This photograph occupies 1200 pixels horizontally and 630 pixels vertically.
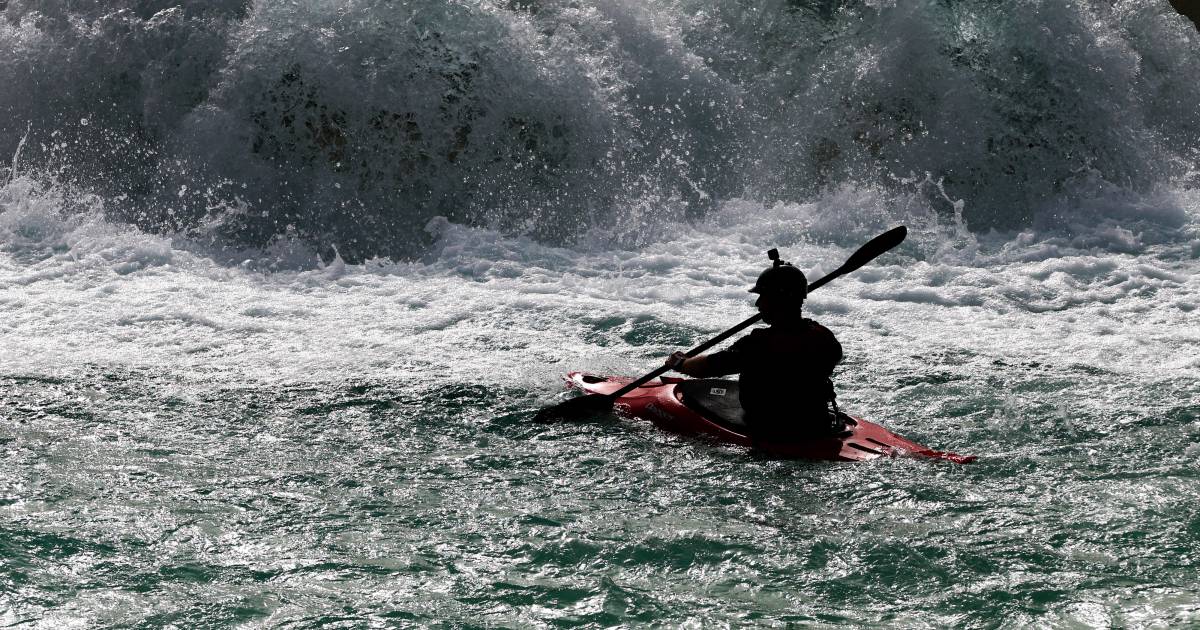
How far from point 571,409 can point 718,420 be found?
0.75 meters

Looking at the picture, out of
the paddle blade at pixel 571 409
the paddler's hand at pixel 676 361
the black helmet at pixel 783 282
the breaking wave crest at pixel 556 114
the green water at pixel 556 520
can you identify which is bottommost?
the green water at pixel 556 520

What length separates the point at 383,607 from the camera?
367 centimetres

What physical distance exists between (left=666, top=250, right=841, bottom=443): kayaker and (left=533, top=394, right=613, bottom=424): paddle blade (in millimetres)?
850

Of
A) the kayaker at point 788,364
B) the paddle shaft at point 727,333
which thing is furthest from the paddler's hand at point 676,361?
the kayaker at point 788,364

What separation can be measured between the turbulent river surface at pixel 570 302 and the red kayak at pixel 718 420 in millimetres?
112

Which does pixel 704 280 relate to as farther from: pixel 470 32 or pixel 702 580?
pixel 702 580

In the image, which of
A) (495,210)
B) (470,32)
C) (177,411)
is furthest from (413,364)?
(470,32)

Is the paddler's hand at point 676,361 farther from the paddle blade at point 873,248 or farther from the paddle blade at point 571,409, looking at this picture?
the paddle blade at point 873,248

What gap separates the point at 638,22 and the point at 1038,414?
6329 millimetres

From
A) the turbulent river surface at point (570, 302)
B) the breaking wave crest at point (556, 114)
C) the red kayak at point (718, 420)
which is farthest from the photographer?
the breaking wave crest at point (556, 114)

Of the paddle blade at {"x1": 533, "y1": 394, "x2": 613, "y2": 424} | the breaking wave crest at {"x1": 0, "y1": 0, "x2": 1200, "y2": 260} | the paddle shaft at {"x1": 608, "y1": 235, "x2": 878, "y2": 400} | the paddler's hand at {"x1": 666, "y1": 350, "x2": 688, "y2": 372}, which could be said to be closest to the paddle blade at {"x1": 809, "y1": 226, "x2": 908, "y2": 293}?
the paddle shaft at {"x1": 608, "y1": 235, "x2": 878, "y2": 400}

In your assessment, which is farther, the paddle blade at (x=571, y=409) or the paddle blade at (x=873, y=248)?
the paddle blade at (x=873, y=248)

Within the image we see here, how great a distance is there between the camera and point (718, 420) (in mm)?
5367

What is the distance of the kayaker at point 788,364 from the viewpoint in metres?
5.06
